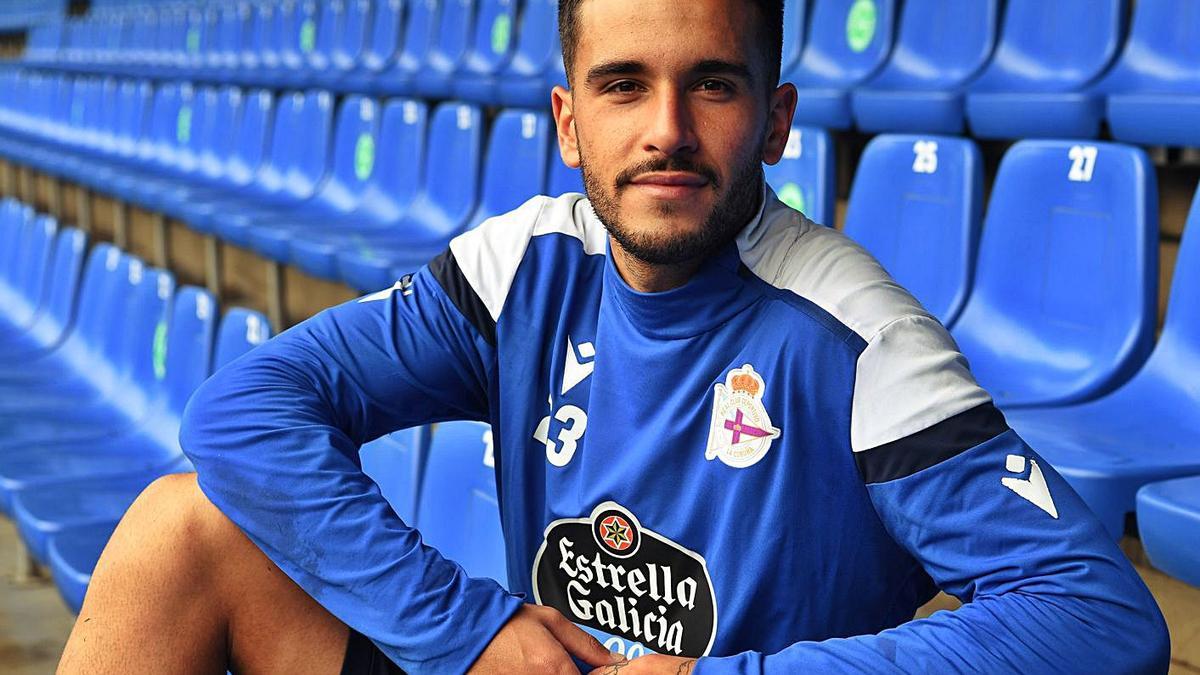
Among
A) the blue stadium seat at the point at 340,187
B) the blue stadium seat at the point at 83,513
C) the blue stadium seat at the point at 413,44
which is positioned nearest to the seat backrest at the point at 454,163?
the blue stadium seat at the point at 340,187

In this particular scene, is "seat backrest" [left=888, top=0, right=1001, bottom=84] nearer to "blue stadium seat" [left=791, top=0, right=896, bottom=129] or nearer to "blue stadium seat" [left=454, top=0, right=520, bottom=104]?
"blue stadium seat" [left=791, top=0, right=896, bottom=129]

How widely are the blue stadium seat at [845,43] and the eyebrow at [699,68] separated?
4.65ft

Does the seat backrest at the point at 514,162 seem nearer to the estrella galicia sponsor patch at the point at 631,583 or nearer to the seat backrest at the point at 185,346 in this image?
the seat backrest at the point at 185,346

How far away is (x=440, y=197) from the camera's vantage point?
9.02ft

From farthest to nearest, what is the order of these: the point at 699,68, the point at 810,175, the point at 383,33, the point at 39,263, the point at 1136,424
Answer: the point at 383,33, the point at 39,263, the point at 810,175, the point at 1136,424, the point at 699,68

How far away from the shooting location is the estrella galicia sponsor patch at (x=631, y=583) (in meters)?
0.88

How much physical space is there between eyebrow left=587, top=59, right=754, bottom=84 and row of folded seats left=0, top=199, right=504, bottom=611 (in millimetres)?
412

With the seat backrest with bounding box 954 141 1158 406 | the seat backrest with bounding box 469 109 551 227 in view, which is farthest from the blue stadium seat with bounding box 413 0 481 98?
the seat backrest with bounding box 954 141 1158 406

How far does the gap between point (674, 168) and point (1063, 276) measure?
2.76 feet

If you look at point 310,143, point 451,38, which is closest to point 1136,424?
point 310,143

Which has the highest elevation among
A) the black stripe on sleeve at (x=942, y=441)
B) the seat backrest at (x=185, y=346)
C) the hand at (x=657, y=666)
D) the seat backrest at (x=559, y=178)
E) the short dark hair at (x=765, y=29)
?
the short dark hair at (x=765, y=29)

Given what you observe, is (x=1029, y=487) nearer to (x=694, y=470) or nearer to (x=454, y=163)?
(x=694, y=470)

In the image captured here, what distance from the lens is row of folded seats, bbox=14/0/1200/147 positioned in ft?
6.02

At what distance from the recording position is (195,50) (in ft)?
16.8
